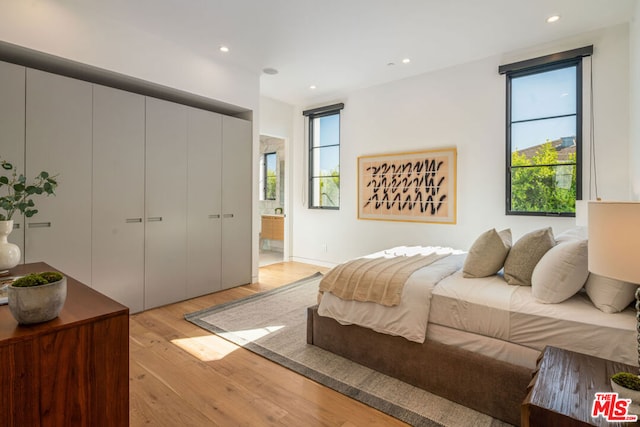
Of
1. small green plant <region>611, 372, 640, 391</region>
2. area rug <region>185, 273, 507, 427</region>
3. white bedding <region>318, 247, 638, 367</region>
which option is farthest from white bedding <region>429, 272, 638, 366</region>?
small green plant <region>611, 372, 640, 391</region>

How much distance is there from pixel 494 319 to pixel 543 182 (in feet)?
8.32

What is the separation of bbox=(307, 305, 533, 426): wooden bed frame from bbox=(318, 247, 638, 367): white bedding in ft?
0.23

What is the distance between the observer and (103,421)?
1.12 m

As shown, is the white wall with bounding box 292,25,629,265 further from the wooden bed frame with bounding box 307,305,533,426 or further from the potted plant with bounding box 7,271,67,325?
the potted plant with bounding box 7,271,67,325

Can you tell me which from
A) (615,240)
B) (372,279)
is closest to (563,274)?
(615,240)

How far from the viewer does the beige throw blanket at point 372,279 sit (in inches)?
84.2

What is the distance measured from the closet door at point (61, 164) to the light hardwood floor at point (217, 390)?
37.1 inches

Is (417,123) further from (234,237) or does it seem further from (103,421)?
(103,421)

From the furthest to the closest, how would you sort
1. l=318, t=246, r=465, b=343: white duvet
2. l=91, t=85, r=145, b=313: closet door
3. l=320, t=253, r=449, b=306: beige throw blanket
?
l=91, t=85, r=145, b=313: closet door → l=320, t=253, r=449, b=306: beige throw blanket → l=318, t=246, r=465, b=343: white duvet

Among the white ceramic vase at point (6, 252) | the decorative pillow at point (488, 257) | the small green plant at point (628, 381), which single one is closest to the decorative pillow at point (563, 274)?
the decorative pillow at point (488, 257)

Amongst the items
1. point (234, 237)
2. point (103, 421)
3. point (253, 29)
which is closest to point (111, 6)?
point (253, 29)

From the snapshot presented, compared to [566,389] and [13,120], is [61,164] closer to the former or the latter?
[13,120]

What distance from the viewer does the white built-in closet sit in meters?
2.67

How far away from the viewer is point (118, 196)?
3.16 m
